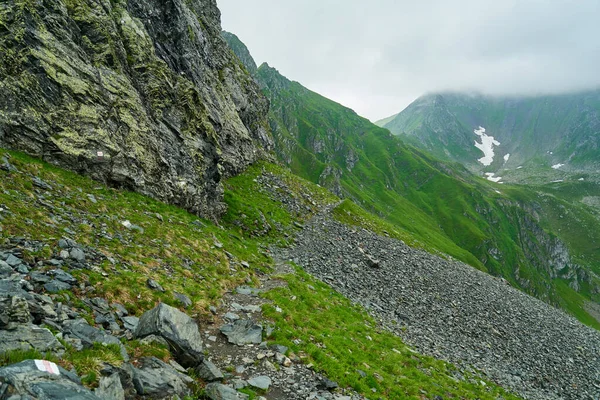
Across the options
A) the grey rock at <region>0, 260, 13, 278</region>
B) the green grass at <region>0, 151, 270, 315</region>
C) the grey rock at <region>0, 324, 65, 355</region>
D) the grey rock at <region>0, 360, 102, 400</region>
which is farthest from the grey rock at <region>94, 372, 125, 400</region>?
the grey rock at <region>0, 260, 13, 278</region>

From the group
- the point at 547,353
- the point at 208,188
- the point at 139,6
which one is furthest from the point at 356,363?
the point at 139,6

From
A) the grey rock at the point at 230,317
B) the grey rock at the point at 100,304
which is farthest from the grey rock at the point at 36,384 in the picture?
the grey rock at the point at 230,317

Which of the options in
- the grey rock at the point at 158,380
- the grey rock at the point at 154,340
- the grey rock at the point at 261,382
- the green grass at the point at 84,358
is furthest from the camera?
the grey rock at the point at 261,382

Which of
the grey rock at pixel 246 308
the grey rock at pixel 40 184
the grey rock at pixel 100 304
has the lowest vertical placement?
the grey rock at pixel 246 308

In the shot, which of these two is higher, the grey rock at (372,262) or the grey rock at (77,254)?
the grey rock at (372,262)

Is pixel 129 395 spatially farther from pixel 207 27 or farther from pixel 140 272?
pixel 207 27

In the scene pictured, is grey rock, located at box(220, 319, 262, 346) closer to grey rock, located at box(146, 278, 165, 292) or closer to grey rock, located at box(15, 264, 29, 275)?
grey rock, located at box(146, 278, 165, 292)

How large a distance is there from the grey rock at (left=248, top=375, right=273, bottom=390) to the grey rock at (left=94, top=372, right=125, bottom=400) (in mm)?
5119

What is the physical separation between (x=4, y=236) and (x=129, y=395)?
9907 millimetres

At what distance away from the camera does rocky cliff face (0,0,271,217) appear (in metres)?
22.4

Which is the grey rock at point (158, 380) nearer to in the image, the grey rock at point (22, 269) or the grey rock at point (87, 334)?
the grey rock at point (87, 334)

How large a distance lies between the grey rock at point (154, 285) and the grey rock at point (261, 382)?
6799mm

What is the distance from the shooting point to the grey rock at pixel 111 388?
7328mm

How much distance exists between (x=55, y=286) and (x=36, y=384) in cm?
705
